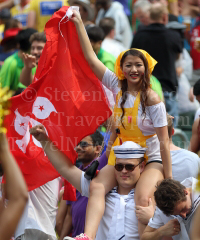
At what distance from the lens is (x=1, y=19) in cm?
1146

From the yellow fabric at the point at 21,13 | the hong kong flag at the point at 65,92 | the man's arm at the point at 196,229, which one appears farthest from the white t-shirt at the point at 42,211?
the yellow fabric at the point at 21,13

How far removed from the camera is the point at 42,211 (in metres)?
6.00

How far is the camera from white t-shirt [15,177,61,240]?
584 cm

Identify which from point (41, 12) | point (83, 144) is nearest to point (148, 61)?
point (83, 144)

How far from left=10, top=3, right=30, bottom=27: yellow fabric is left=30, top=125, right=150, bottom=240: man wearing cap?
616 cm

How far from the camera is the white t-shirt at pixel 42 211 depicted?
5840mm

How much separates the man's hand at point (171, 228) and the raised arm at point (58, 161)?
102 centimetres

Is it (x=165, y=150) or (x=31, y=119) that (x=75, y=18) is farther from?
(x=165, y=150)

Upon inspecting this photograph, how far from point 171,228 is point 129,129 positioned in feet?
3.57

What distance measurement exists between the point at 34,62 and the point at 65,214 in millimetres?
2041

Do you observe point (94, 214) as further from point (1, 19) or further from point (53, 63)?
point (1, 19)

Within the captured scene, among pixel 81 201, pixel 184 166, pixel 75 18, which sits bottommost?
pixel 81 201

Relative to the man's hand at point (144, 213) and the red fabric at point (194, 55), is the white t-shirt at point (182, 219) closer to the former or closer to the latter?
the man's hand at point (144, 213)

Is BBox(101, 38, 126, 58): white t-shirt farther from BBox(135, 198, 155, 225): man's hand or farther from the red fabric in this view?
BBox(135, 198, 155, 225): man's hand
